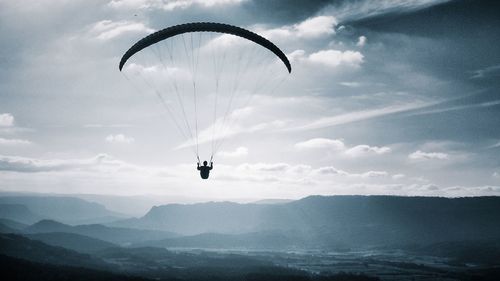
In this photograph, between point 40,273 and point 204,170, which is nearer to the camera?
point 204,170

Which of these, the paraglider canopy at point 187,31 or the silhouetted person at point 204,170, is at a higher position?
the paraglider canopy at point 187,31

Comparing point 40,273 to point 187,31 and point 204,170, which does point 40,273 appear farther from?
point 187,31

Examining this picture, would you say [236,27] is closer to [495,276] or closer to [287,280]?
[287,280]

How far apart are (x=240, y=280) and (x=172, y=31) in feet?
589

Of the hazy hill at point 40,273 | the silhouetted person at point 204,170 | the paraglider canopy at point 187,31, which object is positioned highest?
the paraglider canopy at point 187,31

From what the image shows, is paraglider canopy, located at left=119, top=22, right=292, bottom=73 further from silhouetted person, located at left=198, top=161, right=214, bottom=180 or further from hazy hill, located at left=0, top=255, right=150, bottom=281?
hazy hill, located at left=0, top=255, right=150, bottom=281

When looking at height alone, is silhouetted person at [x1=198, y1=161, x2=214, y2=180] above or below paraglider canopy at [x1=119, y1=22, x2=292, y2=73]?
below

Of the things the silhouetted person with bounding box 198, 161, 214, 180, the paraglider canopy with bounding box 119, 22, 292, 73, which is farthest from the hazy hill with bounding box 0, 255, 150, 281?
the paraglider canopy with bounding box 119, 22, 292, 73

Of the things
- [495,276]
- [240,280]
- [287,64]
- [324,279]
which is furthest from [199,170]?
[495,276]

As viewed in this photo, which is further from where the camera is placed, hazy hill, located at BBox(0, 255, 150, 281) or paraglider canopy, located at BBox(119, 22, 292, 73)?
hazy hill, located at BBox(0, 255, 150, 281)

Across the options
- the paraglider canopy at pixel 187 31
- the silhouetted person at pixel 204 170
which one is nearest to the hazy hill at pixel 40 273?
the silhouetted person at pixel 204 170

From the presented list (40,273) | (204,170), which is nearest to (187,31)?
(204,170)

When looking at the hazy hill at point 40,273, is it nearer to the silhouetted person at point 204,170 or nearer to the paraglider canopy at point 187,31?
the silhouetted person at point 204,170

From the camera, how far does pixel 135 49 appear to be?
30500mm
